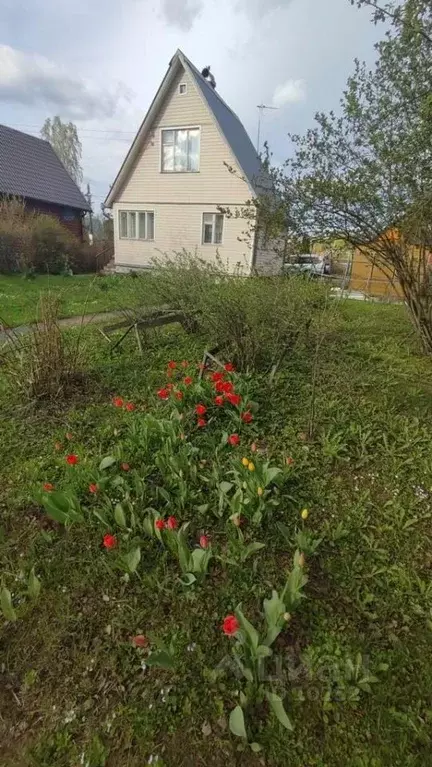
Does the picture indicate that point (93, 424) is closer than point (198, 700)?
No

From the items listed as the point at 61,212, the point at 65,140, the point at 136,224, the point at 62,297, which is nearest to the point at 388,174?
the point at 62,297

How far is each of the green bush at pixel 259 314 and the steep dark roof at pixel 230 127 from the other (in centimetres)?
994

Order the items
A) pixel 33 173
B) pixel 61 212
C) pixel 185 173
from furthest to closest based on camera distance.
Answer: pixel 61 212, pixel 33 173, pixel 185 173

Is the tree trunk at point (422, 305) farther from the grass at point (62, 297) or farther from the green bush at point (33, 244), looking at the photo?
the green bush at point (33, 244)

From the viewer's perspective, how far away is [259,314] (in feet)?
11.1

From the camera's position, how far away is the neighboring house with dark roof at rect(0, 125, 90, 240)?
17812 millimetres

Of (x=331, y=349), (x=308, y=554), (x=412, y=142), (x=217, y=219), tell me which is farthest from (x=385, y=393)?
(x=217, y=219)

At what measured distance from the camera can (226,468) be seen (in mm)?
2361

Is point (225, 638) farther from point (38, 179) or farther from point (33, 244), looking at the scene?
point (38, 179)

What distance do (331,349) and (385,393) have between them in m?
0.73

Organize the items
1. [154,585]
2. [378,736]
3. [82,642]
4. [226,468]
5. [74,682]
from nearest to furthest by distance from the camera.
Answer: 1. [378,736]
2. [74,682]
3. [82,642]
4. [154,585]
5. [226,468]

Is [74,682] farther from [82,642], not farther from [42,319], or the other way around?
[42,319]

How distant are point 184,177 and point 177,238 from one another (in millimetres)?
2144

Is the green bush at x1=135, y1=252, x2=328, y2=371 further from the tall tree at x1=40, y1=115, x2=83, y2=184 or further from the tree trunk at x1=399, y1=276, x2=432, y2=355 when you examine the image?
the tall tree at x1=40, y1=115, x2=83, y2=184
